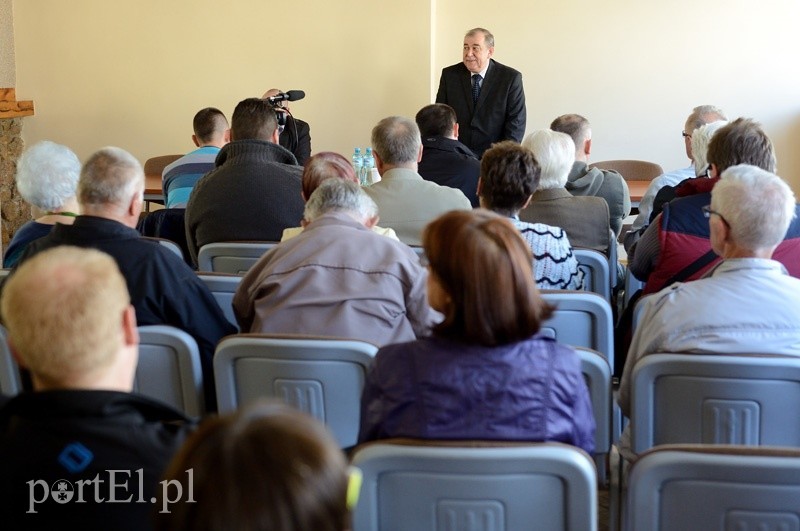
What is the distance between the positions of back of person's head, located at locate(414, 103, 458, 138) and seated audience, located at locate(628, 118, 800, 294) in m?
1.98

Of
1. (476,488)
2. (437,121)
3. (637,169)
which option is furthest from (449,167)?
(476,488)

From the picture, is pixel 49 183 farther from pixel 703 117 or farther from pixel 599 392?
pixel 703 117

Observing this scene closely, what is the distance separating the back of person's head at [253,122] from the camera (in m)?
4.80

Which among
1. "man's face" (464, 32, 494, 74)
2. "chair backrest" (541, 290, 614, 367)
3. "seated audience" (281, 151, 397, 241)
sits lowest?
"chair backrest" (541, 290, 614, 367)

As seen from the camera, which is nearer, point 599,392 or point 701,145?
point 599,392

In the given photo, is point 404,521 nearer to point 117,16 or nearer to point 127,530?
point 127,530

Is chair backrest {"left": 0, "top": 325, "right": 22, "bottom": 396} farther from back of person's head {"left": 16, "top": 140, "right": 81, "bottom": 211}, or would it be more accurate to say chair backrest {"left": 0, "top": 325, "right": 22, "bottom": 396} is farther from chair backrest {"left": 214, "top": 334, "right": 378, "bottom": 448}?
back of person's head {"left": 16, "top": 140, "right": 81, "bottom": 211}

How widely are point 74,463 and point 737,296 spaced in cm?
168

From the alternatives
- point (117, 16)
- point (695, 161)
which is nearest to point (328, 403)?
point (695, 161)

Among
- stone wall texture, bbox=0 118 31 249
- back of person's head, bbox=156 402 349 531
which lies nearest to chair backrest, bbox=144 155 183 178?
stone wall texture, bbox=0 118 31 249

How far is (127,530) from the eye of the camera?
4.79 feet

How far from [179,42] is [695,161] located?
504 centimetres

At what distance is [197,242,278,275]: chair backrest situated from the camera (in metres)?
3.92

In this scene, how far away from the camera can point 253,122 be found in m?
4.79
